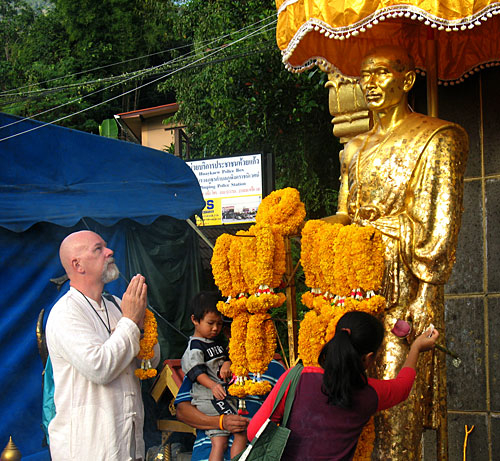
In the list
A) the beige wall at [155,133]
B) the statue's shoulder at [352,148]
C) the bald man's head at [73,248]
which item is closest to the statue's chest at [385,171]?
the statue's shoulder at [352,148]

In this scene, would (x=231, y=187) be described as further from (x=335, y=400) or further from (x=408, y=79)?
(x=335, y=400)

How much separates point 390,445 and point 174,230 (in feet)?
13.7

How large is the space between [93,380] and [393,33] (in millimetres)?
2874

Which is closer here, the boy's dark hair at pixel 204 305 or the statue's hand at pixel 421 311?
the statue's hand at pixel 421 311

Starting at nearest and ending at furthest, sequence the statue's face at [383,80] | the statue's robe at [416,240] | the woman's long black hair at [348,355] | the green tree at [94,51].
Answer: the woman's long black hair at [348,355] < the statue's robe at [416,240] < the statue's face at [383,80] < the green tree at [94,51]

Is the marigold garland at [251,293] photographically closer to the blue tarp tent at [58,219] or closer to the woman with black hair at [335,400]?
the woman with black hair at [335,400]

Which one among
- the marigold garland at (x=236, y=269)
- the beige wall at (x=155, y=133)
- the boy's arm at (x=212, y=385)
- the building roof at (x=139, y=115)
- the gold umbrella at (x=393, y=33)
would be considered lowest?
the boy's arm at (x=212, y=385)

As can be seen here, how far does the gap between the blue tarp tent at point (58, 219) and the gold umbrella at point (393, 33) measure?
2397mm

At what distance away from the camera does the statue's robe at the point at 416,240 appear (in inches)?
147

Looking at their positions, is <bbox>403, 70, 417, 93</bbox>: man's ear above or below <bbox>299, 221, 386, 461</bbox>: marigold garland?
above

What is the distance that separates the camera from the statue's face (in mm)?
3994

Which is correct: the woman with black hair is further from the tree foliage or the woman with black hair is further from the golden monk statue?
the tree foliage

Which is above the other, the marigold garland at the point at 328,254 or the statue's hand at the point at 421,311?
the marigold garland at the point at 328,254

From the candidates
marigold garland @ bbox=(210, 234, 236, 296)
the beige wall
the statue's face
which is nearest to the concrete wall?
the statue's face
